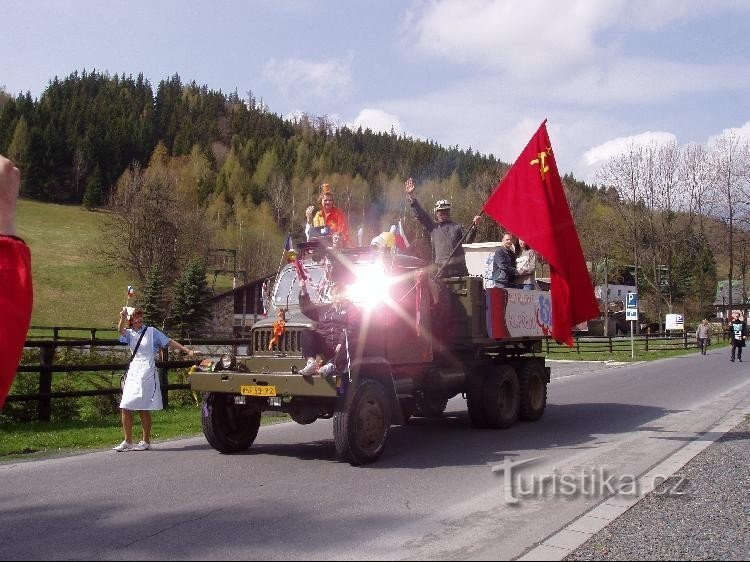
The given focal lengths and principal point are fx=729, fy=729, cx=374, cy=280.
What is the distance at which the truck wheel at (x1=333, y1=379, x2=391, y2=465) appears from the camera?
26.3 ft

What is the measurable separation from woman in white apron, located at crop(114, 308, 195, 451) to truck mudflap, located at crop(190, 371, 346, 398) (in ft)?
3.24

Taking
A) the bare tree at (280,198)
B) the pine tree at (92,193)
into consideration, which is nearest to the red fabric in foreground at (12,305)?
the bare tree at (280,198)

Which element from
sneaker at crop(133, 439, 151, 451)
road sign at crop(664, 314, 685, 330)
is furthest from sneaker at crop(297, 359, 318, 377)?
road sign at crop(664, 314, 685, 330)

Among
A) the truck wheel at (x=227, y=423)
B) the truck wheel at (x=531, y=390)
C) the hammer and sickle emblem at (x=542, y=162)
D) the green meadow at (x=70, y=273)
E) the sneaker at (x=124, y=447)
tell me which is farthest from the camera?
the green meadow at (x=70, y=273)

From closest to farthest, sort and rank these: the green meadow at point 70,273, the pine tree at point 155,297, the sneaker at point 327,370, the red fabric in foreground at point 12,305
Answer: the red fabric in foreground at point 12,305 < the sneaker at point 327,370 < the pine tree at point 155,297 < the green meadow at point 70,273

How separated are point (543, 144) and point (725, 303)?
105m

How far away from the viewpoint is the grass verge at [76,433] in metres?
9.60

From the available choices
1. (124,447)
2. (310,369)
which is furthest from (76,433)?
(310,369)

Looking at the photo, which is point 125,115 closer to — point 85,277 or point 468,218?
point 85,277

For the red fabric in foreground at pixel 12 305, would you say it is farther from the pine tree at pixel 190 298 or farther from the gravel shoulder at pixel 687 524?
the pine tree at pixel 190 298

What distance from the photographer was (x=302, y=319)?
9023 mm

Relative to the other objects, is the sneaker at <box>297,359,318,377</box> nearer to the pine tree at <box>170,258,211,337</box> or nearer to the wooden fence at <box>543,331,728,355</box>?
the wooden fence at <box>543,331,728,355</box>

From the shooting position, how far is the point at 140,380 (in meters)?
9.73

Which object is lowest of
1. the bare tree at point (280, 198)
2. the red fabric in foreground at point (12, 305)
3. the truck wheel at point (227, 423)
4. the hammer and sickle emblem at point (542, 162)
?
the truck wheel at point (227, 423)
